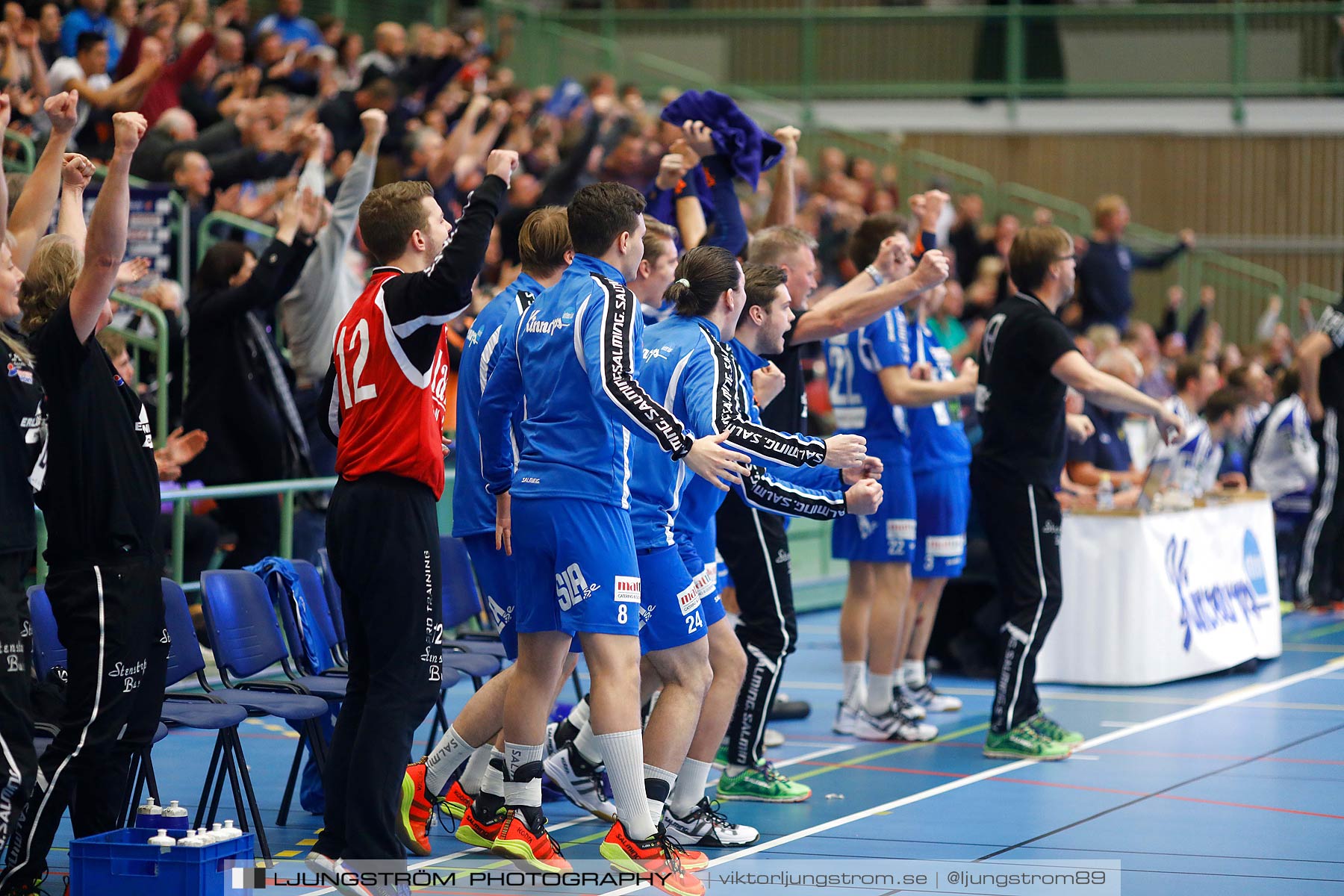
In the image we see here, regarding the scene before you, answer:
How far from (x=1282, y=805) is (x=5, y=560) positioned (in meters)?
4.70

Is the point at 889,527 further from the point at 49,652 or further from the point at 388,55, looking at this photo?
the point at 388,55

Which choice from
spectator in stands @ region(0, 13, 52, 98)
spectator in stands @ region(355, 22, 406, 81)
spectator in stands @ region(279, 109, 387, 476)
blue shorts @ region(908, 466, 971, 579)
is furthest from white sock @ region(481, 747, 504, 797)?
spectator in stands @ region(355, 22, 406, 81)

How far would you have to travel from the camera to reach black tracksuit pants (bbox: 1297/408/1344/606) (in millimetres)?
12055

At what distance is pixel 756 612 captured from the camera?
258 inches

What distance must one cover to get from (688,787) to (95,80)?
311 inches

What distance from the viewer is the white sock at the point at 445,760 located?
5.64 metres

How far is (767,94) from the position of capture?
68.3 feet

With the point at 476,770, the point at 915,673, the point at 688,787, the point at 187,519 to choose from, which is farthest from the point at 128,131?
the point at 915,673

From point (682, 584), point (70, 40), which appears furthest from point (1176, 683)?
point (70, 40)

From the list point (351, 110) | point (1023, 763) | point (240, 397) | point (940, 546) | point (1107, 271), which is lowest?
point (1023, 763)

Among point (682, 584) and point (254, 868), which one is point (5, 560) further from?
point (682, 584)

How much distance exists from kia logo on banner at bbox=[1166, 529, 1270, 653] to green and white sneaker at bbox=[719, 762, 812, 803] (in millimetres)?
3409

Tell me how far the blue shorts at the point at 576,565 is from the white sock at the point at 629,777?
0.33 m

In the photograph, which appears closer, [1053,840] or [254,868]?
[254,868]
